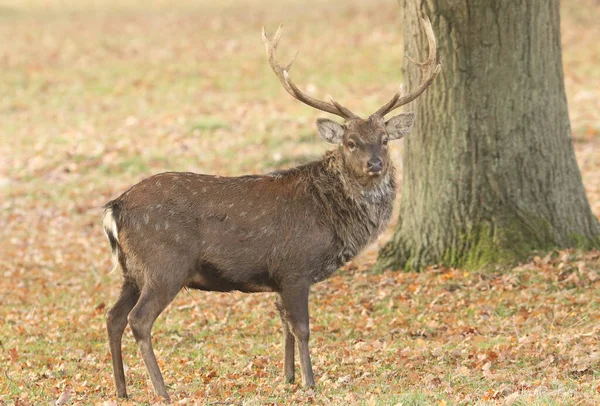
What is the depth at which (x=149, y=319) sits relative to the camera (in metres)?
6.72

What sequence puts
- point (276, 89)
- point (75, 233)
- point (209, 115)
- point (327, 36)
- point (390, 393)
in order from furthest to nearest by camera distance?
point (327, 36) → point (276, 89) → point (209, 115) → point (75, 233) → point (390, 393)

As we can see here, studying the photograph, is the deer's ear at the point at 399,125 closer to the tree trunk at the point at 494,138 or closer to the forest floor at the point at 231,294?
the tree trunk at the point at 494,138

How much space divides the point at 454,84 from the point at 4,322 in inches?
200

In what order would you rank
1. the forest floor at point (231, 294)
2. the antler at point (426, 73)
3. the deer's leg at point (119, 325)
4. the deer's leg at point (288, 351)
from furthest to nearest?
1. the antler at point (426, 73)
2. the deer's leg at point (288, 351)
3. the forest floor at point (231, 294)
4. the deer's leg at point (119, 325)

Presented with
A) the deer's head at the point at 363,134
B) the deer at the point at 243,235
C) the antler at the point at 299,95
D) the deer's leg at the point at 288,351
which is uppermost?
the antler at the point at 299,95

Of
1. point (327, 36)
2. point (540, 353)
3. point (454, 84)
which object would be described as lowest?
point (540, 353)

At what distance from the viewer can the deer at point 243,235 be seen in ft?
22.6

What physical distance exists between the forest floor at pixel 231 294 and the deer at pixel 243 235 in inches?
23.4

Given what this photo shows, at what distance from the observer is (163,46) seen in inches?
1011

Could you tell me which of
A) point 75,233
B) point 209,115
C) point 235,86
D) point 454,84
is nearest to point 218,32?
point 235,86

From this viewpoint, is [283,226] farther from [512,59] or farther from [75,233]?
[75,233]

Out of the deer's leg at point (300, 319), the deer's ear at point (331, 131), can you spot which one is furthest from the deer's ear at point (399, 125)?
the deer's leg at point (300, 319)

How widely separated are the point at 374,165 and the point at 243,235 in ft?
3.85

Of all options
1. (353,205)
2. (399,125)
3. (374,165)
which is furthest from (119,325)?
(399,125)
